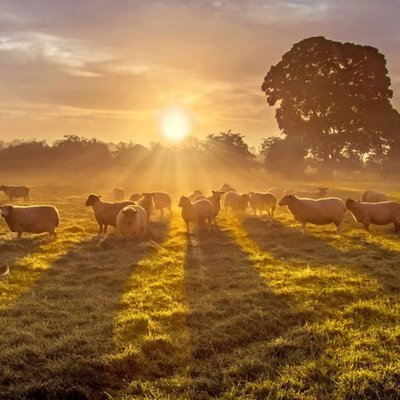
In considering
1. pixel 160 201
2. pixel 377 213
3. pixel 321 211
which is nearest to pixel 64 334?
pixel 321 211

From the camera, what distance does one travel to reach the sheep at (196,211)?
19453 mm

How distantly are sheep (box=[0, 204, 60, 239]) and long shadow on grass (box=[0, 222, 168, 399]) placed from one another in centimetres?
438

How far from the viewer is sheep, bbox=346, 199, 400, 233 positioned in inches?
733

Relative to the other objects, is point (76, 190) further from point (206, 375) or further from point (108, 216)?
point (206, 375)

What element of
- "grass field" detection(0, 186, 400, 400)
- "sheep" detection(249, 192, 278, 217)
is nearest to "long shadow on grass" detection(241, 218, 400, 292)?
"grass field" detection(0, 186, 400, 400)

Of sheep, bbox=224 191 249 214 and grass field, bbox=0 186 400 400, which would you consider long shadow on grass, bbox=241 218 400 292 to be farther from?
sheep, bbox=224 191 249 214

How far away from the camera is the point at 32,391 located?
247 inches

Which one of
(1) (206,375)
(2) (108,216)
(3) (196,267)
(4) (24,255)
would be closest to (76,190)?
(2) (108,216)

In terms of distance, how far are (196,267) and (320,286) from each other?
4.08 m

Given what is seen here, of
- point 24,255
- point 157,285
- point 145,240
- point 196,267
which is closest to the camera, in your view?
point 157,285

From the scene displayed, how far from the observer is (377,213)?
18922 mm

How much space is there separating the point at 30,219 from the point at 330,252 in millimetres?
11493

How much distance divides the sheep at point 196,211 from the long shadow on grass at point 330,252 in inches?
77.9

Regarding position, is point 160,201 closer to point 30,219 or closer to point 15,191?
point 30,219
